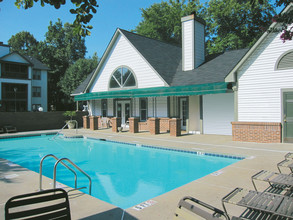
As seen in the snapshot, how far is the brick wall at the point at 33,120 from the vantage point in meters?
19.8

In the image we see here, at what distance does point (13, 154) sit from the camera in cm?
1274

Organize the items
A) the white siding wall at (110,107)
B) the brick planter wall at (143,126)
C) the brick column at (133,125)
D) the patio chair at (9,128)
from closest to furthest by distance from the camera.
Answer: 1. the brick column at (133,125)
2. the patio chair at (9,128)
3. the brick planter wall at (143,126)
4. the white siding wall at (110,107)

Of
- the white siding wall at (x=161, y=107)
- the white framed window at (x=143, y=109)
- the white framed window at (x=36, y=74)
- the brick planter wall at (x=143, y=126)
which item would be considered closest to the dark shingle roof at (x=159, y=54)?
the white siding wall at (x=161, y=107)

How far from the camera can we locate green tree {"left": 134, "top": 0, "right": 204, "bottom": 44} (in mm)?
36250

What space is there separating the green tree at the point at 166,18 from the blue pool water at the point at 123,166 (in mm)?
26950

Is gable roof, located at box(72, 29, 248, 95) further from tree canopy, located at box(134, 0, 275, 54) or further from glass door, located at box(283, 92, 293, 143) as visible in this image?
tree canopy, located at box(134, 0, 275, 54)

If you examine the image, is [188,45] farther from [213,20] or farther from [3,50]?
[3,50]

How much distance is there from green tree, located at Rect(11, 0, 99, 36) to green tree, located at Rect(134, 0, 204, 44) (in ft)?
112

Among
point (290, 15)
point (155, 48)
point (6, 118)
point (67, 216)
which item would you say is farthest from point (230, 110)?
point (6, 118)

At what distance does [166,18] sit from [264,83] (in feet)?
92.0

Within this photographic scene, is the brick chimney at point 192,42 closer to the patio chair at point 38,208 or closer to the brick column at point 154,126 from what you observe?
the brick column at point 154,126

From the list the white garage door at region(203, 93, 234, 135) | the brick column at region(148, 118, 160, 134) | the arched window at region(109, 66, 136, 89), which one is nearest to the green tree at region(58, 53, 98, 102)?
the arched window at region(109, 66, 136, 89)

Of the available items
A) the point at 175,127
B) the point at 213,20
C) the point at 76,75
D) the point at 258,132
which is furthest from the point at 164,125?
the point at 76,75

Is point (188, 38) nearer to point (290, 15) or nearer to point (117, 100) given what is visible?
point (117, 100)
